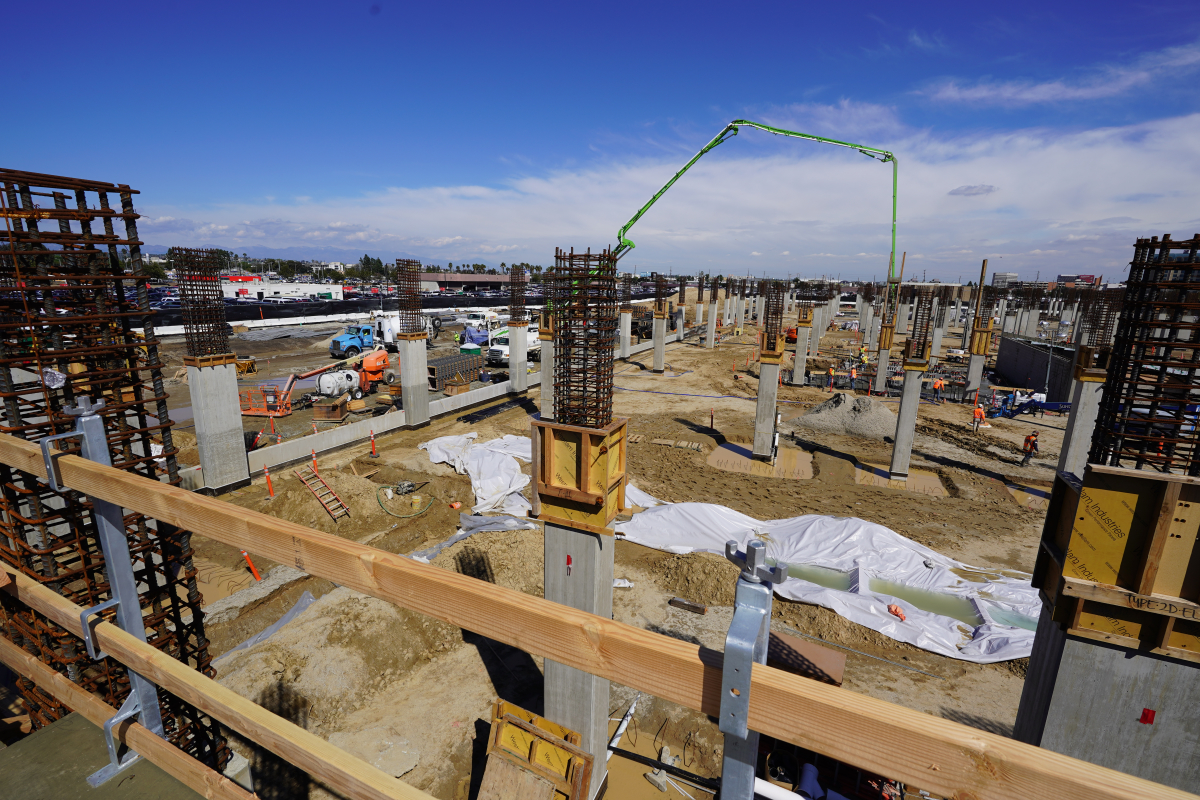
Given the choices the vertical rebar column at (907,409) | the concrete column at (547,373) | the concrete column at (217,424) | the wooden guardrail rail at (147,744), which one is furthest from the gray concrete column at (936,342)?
the wooden guardrail rail at (147,744)

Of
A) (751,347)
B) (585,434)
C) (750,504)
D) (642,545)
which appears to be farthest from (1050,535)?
(751,347)

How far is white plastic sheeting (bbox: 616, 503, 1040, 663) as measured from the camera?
1041 centimetres

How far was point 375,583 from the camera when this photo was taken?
2.10 m

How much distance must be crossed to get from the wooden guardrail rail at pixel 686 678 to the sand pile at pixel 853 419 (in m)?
24.4

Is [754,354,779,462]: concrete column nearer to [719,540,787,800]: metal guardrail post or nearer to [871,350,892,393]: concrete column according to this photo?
[871,350,892,393]: concrete column

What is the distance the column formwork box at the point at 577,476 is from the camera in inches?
274

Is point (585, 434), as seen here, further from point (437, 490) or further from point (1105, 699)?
point (437, 490)

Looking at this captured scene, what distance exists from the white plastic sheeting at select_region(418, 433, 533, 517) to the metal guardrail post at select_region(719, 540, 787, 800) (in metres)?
13.6

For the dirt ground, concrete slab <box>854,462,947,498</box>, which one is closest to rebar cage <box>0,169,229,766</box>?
the dirt ground

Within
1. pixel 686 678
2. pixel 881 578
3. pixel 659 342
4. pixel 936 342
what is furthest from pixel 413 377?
pixel 936 342

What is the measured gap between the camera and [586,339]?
28.3ft

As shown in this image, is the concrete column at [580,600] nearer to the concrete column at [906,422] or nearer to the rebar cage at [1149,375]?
the rebar cage at [1149,375]

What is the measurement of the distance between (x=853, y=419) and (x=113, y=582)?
25.0m

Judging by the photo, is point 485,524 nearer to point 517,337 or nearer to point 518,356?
point 518,356
